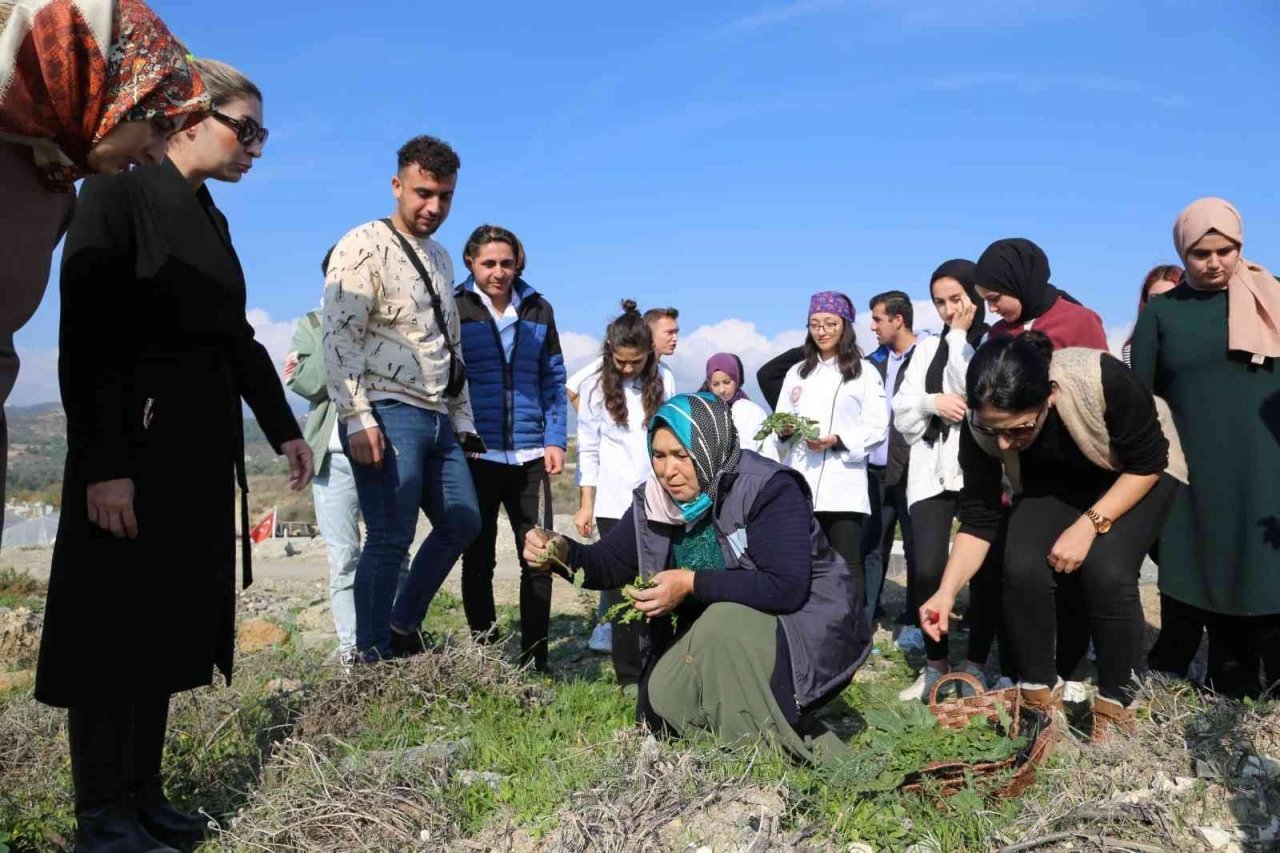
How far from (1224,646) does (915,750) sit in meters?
2.24

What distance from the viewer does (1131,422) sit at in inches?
149

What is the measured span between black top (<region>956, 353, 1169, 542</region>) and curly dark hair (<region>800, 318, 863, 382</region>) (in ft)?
5.89

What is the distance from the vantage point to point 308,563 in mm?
12031

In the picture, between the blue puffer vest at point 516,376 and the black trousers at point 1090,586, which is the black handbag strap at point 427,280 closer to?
the blue puffer vest at point 516,376

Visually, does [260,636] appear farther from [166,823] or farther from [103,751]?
[103,751]

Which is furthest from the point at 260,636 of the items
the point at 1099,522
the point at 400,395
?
the point at 1099,522

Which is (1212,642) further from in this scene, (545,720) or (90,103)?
(90,103)

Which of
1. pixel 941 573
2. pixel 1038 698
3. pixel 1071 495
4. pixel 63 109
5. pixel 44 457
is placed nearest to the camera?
pixel 63 109

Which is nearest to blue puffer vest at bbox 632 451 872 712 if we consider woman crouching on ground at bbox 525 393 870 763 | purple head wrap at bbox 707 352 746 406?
woman crouching on ground at bbox 525 393 870 763

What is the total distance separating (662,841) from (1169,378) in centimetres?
314

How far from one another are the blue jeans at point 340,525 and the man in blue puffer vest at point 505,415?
2.01 ft

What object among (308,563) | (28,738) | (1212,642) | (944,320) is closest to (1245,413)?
(1212,642)

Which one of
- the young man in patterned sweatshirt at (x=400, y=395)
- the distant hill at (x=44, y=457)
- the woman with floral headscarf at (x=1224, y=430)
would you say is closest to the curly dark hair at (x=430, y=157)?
the young man in patterned sweatshirt at (x=400, y=395)

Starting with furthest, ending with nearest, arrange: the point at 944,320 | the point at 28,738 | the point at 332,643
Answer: the point at 332,643
the point at 944,320
the point at 28,738
